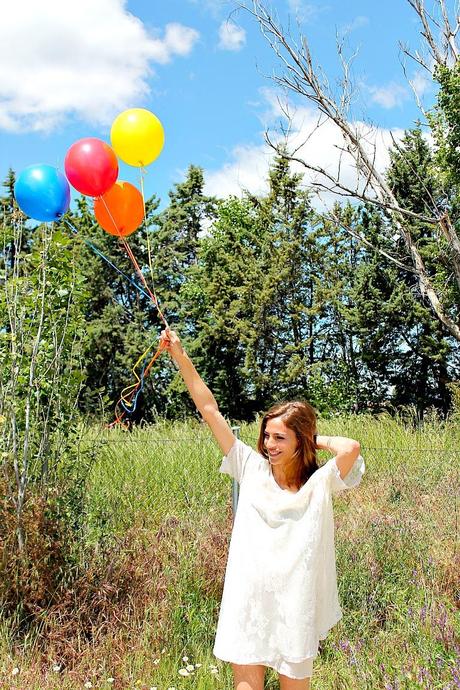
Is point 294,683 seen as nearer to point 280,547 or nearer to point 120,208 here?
point 280,547

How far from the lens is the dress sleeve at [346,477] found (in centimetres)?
249

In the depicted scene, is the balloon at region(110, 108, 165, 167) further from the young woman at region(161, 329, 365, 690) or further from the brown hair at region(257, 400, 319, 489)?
the brown hair at region(257, 400, 319, 489)

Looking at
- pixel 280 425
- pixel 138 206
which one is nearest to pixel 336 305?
pixel 138 206

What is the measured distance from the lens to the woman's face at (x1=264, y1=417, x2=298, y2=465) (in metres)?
2.50

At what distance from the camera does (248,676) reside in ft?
7.77

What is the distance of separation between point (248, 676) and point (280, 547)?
1.40 ft

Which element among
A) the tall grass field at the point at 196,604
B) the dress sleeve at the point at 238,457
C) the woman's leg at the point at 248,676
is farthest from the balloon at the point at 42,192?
the woman's leg at the point at 248,676

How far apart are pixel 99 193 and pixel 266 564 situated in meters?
2.01

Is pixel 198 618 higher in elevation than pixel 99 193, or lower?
lower

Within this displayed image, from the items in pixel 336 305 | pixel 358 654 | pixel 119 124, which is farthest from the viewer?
pixel 336 305

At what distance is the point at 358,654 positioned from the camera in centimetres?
336

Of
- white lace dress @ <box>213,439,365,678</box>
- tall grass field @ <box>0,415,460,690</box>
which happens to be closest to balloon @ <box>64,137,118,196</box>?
tall grass field @ <box>0,415,460,690</box>

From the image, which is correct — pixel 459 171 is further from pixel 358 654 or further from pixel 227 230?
pixel 358 654

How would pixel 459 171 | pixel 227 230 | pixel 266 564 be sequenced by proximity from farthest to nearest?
pixel 227 230 < pixel 459 171 < pixel 266 564
